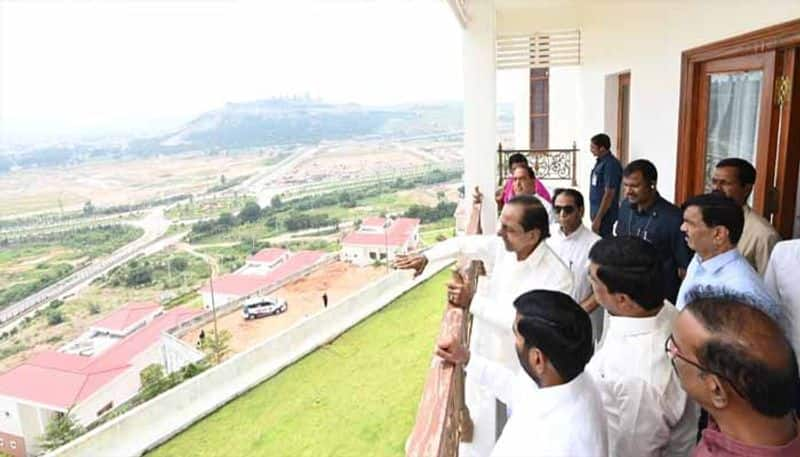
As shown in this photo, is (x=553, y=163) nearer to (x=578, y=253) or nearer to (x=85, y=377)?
(x=578, y=253)

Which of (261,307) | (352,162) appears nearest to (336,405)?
(261,307)

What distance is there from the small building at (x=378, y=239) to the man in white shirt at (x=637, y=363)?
9.19m

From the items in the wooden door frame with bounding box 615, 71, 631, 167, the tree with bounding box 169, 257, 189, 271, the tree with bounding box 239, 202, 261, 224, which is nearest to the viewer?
the wooden door frame with bounding box 615, 71, 631, 167

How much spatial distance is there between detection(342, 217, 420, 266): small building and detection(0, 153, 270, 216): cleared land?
2.79 meters

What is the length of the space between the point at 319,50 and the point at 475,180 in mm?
14273

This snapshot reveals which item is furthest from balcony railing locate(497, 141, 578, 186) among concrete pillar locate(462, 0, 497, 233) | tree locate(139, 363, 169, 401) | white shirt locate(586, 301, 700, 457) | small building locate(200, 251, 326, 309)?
tree locate(139, 363, 169, 401)

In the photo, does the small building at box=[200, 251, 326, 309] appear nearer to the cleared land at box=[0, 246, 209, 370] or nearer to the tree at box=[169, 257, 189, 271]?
the cleared land at box=[0, 246, 209, 370]

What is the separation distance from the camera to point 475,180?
4.34 meters

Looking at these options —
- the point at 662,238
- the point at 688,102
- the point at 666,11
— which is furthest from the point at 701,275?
the point at 666,11

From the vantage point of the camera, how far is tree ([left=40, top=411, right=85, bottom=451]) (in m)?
8.78

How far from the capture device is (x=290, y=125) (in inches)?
473

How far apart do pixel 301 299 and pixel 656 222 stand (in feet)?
36.4

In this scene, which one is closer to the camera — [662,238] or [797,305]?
[797,305]

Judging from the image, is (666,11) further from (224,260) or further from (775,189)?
(224,260)
